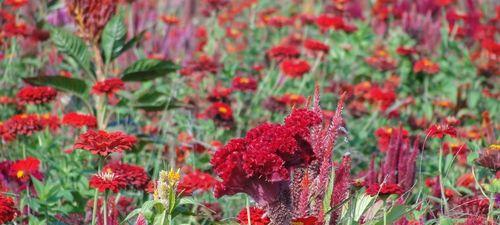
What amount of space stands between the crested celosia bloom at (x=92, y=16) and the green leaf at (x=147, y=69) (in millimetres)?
297

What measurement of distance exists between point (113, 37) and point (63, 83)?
30 centimetres

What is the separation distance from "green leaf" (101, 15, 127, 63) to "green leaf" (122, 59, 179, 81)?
0.15m

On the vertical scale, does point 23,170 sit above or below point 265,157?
below

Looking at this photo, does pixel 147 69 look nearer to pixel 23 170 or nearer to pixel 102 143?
pixel 23 170

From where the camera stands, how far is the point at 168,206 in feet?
8.10

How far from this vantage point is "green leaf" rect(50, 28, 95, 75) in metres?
4.46

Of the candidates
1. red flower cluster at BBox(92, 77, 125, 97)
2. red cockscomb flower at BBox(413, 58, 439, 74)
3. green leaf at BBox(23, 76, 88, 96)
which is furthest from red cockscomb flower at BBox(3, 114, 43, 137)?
red cockscomb flower at BBox(413, 58, 439, 74)

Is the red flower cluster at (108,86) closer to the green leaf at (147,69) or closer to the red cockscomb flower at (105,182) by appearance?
the green leaf at (147,69)

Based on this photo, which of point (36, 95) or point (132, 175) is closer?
point (132, 175)

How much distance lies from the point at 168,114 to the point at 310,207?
8.94 ft

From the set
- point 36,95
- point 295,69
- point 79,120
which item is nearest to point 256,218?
point 79,120

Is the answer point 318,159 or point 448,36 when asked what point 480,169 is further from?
point 448,36

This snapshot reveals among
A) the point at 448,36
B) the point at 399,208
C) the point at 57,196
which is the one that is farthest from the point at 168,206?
the point at 448,36

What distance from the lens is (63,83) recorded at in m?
4.41
